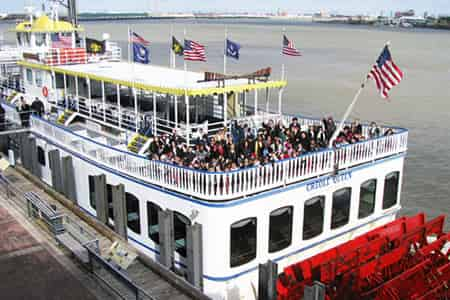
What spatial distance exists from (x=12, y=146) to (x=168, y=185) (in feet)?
42.2

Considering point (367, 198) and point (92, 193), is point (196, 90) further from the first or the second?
point (367, 198)

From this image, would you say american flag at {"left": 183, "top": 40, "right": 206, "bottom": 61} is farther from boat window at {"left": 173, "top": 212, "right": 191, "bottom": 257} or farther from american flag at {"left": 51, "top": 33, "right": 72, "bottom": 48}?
american flag at {"left": 51, "top": 33, "right": 72, "bottom": 48}

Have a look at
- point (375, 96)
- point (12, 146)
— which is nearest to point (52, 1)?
A: point (12, 146)

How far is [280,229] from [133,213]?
13.0 ft

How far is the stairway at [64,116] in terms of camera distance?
60.1ft

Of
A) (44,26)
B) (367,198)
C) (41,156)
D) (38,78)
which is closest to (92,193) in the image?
(41,156)

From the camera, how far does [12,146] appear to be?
861 inches

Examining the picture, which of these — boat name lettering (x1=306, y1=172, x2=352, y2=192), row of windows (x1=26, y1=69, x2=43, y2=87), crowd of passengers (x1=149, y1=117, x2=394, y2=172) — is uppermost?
row of windows (x1=26, y1=69, x2=43, y2=87)

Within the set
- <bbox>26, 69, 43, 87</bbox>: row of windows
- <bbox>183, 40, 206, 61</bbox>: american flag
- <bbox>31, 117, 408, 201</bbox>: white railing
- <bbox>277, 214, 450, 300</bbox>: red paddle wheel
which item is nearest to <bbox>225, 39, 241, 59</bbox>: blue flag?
<bbox>183, 40, 206, 61</bbox>: american flag

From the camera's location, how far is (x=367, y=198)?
1398 cm

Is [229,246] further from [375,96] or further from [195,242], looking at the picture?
[375,96]

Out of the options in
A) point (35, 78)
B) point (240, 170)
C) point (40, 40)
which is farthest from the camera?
point (40, 40)

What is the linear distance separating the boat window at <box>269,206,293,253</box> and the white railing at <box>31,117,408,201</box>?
0.73 m

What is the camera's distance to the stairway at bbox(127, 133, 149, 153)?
47.3ft
